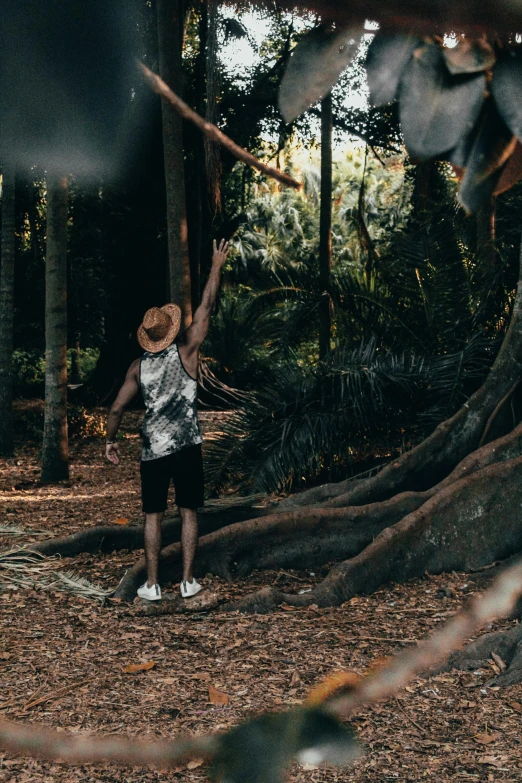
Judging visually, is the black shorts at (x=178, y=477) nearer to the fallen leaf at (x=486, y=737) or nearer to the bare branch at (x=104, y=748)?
the bare branch at (x=104, y=748)

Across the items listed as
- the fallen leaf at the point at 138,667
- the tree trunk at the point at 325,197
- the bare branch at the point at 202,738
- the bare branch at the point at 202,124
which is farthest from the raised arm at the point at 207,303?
the tree trunk at the point at 325,197

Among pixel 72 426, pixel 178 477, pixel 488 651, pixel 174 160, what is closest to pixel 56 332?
pixel 174 160

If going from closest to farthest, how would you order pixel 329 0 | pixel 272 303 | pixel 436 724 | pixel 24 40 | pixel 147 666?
pixel 329 0 < pixel 436 724 < pixel 147 666 < pixel 24 40 < pixel 272 303

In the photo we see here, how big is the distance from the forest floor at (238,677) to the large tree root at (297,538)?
0.11 metres

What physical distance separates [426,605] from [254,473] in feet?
9.99

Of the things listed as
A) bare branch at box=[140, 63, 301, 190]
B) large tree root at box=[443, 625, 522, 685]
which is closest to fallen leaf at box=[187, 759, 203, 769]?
large tree root at box=[443, 625, 522, 685]

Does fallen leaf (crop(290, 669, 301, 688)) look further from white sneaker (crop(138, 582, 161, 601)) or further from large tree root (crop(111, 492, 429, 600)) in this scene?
large tree root (crop(111, 492, 429, 600))

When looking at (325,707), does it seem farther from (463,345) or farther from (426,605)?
(463,345)

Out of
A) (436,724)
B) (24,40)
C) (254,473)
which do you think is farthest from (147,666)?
(24,40)

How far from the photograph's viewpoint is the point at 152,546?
577cm

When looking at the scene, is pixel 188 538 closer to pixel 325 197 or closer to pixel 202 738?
pixel 202 738

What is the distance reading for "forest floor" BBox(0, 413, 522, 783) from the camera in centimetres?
351

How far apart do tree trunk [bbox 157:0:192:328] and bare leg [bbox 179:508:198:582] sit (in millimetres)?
4240

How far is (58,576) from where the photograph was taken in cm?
629
